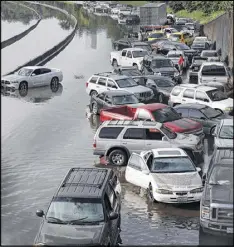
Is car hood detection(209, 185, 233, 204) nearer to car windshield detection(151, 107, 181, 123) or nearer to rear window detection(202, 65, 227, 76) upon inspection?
car windshield detection(151, 107, 181, 123)

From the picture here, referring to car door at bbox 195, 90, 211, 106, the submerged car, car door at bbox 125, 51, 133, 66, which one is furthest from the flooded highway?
car door at bbox 195, 90, 211, 106

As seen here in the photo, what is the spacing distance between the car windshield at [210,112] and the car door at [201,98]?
212 centimetres

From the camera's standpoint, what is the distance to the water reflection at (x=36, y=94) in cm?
3186

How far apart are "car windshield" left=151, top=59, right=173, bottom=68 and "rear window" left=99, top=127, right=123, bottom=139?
1763 centimetres

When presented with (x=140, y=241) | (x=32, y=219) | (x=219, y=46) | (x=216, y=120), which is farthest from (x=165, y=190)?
(x=219, y=46)

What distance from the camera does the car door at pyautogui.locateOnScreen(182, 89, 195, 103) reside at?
2667cm

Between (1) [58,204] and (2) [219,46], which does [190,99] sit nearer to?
(1) [58,204]

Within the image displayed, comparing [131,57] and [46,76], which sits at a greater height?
[131,57]

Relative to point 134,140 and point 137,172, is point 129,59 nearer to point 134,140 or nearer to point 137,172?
point 134,140

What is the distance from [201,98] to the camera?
86.5ft

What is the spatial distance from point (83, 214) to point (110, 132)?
7.45m

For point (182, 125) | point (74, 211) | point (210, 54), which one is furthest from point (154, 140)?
point (210, 54)

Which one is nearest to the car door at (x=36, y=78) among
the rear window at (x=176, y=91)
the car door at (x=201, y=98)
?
the rear window at (x=176, y=91)

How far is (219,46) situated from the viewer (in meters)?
44.8
